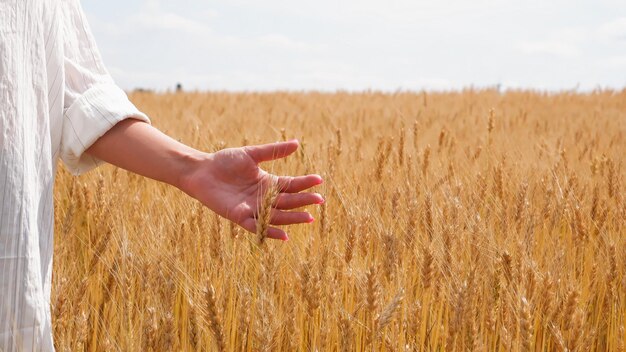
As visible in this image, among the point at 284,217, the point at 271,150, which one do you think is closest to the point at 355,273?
the point at 284,217

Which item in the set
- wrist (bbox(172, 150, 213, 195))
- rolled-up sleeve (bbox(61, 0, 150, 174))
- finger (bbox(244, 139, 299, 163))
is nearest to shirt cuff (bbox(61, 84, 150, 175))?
rolled-up sleeve (bbox(61, 0, 150, 174))

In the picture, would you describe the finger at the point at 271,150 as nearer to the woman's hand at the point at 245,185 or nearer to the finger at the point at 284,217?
the woman's hand at the point at 245,185

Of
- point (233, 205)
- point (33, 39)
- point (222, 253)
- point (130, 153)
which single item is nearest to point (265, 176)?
point (233, 205)

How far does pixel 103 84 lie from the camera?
1.28 metres

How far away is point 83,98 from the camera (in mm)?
1242

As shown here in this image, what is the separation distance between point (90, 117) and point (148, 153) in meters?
0.12

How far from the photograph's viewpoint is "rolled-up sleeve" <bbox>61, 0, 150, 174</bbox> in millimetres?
1224

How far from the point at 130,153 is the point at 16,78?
243 mm

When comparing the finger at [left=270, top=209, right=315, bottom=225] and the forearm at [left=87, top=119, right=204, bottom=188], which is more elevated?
the forearm at [left=87, top=119, right=204, bottom=188]

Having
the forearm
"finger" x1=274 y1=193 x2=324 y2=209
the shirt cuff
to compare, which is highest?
the shirt cuff

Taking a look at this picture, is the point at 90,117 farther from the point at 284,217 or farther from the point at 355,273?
the point at 355,273

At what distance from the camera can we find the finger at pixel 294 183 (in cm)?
123

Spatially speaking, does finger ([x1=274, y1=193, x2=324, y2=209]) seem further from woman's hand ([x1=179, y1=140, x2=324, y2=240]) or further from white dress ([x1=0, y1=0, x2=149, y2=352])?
white dress ([x1=0, y1=0, x2=149, y2=352])

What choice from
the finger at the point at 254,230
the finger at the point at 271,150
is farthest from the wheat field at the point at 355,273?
the finger at the point at 271,150
